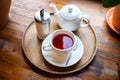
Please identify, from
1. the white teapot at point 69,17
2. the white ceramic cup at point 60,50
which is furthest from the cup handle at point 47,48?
the white teapot at point 69,17

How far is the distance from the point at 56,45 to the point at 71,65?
4.2 inches

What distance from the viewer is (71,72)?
94cm

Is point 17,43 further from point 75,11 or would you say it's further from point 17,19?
point 75,11

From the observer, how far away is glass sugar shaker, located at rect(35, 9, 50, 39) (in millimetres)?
926

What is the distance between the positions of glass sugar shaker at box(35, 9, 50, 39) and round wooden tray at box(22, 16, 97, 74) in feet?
0.13

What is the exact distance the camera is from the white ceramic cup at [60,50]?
896mm

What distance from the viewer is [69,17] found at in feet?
3.12

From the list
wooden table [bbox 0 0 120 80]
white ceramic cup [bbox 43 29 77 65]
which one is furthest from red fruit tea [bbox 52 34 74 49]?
wooden table [bbox 0 0 120 80]

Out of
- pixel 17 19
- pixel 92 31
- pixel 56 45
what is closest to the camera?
pixel 56 45

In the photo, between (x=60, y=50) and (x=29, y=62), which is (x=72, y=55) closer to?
(x=60, y=50)

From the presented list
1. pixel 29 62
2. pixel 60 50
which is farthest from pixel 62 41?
pixel 29 62

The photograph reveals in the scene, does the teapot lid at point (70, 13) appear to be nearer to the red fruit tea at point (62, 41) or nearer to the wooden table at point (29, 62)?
the red fruit tea at point (62, 41)

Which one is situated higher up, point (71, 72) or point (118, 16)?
point (118, 16)

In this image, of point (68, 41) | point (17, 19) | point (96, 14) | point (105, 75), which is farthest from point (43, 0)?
point (105, 75)
